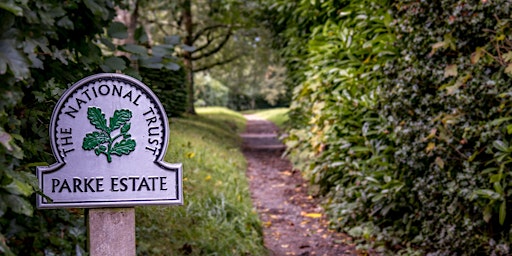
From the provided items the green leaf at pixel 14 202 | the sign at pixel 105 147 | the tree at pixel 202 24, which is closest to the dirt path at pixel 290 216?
the sign at pixel 105 147

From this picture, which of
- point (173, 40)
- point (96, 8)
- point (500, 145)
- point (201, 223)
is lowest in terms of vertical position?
point (201, 223)

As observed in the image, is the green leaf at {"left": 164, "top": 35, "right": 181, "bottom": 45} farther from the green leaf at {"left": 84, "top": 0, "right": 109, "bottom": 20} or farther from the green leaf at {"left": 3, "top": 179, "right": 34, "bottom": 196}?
the green leaf at {"left": 3, "top": 179, "right": 34, "bottom": 196}

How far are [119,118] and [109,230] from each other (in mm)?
447

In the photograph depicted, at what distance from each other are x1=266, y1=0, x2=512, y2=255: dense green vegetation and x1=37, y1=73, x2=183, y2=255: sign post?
2.79 metres

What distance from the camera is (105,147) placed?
6.51 feet

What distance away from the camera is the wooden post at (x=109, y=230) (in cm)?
204

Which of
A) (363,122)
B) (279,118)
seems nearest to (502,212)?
(363,122)

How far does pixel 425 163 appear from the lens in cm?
493

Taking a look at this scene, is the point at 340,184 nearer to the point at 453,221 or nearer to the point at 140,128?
the point at 453,221

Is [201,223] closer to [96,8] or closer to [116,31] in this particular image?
[116,31]

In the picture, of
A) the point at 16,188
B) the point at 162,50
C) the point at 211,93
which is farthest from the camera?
the point at 211,93

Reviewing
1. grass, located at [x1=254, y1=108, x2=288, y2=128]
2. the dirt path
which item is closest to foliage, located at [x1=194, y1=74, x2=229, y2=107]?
grass, located at [x1=254, y1=108, x2=288, y2=128]

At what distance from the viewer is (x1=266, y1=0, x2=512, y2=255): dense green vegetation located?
4.06 meters

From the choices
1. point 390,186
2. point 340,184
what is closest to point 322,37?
point 340,184
